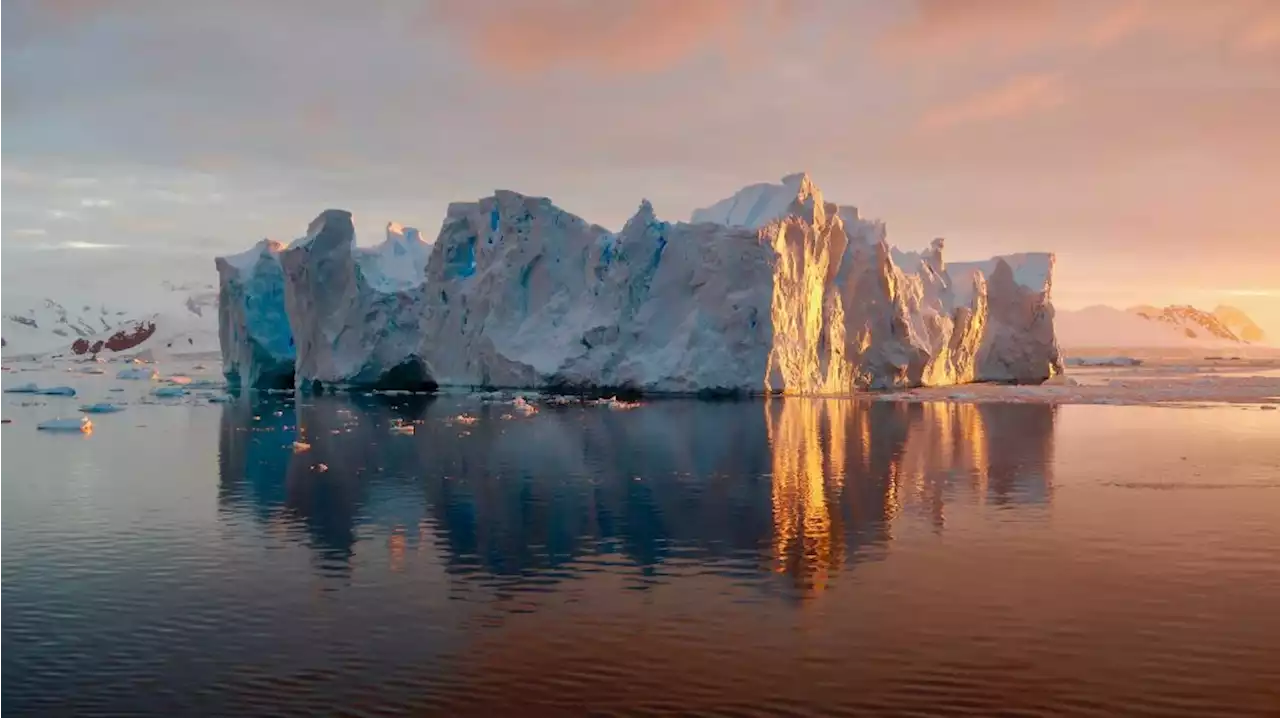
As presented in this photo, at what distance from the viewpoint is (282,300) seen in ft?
148

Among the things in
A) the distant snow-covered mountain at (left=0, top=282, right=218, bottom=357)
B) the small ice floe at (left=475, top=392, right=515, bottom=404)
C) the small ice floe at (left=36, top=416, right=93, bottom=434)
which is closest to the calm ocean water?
the small ice floe at (left=36, top=416, right=93, bottom=434)

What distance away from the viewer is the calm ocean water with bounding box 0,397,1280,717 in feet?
24.4

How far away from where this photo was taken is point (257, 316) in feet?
143

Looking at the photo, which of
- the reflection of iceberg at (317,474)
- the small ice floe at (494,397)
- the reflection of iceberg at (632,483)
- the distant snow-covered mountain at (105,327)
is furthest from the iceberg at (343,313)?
the distant snow-covered mountain at (105,327)

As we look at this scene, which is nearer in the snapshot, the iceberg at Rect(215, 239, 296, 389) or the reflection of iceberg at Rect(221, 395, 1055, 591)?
the reflection of iceberg at Rect(221, 395, 1055, 591)

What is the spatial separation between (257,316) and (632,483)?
30.8m

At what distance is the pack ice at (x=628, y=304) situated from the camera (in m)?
34.4

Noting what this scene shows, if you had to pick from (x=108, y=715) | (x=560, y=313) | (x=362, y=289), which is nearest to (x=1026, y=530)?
(x=108, y=715)

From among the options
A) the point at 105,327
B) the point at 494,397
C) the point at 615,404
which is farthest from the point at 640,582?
the point at 105,327

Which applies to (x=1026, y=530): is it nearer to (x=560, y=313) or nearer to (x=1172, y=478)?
(x=1172, y=478)

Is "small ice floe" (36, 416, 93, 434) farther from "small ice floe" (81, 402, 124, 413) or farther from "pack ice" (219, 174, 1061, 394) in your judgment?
"pack ice" (219, 174, 1061, 394)

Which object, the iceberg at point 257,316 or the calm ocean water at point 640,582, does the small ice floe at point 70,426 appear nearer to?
the calm ocean water at point 640,582

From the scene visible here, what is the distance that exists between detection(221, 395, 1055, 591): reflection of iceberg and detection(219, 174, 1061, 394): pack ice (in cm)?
609

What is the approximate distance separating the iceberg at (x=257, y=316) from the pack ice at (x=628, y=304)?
0.54m
